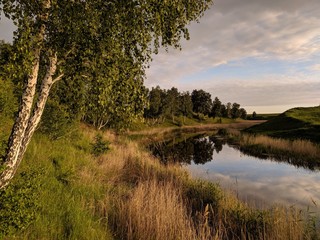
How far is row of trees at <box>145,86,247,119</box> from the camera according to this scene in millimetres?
90500

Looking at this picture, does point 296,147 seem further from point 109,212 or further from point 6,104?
point 6,104

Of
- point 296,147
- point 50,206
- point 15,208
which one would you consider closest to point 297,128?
point 296,147

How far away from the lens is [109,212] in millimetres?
8719

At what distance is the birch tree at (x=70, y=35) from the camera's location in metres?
6.01

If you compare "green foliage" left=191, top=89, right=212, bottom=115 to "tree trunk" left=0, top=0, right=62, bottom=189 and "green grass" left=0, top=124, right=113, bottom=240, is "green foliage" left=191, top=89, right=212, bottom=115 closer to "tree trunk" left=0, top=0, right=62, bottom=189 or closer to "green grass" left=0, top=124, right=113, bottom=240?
"green grass" left=0, top=124, right=113, bottom=240

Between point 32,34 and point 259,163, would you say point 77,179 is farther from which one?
point 259,163

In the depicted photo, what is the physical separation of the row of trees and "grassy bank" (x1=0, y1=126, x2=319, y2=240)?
73.5 metres

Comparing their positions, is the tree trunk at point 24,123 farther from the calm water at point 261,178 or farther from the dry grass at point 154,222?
the calm water at point 261,178

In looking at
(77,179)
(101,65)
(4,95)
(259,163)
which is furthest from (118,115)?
(259,163)

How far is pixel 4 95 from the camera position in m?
12.6

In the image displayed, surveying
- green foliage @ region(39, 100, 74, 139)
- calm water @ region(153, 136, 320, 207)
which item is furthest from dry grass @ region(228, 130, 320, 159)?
green foliage @ region(39, 100, 74, 139)

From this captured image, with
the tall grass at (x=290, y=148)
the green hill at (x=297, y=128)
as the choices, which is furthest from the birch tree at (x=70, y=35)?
the green hill at (x=297, y=128)

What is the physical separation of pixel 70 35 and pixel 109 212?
222 inches

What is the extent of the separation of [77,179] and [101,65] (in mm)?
6637
